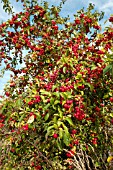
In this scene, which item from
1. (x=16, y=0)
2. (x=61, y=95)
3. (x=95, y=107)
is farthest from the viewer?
(x=16, y=0)

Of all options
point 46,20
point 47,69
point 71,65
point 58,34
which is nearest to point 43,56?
point 47,69

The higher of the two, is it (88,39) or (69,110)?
(88,39)

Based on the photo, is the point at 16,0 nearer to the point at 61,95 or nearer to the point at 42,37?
the point at 42,37

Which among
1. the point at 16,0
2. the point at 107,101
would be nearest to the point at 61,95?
the point at 107,101

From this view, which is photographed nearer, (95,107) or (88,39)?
(95,107)

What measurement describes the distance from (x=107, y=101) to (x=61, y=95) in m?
1.50

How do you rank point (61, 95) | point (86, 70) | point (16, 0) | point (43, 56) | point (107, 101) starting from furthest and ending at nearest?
point (16, 0) < point (43, 56) < point (107, 101) < point (86, 70) < point (61, 95)

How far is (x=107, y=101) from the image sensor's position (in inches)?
189

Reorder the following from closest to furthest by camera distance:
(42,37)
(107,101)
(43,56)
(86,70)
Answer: (86,70) < (107,101) < (43,56) < (42,37)

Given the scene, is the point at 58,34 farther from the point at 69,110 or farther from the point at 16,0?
the point at 69,110

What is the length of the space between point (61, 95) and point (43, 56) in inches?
90.7

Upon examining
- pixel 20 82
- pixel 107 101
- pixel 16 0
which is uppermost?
pixel 16 0

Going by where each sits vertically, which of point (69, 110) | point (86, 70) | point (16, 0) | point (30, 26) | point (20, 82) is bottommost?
point (69, 110)

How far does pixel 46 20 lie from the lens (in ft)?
21.1
